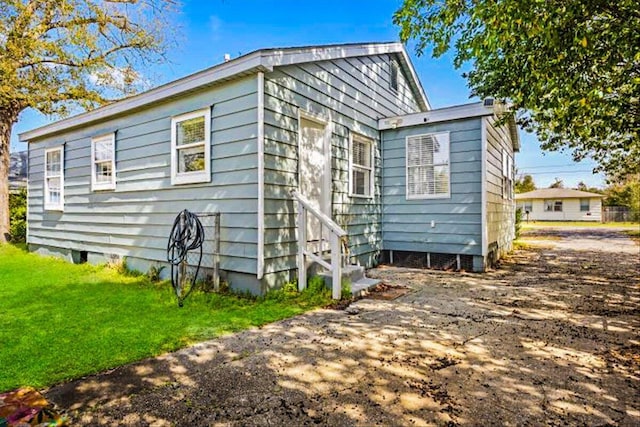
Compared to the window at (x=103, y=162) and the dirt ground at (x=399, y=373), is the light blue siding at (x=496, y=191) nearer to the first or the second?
the dirt ground at (x=399, y=373)

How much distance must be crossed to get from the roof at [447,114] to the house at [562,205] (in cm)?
2833

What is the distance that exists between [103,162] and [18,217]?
274 inches

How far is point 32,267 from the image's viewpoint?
746cm

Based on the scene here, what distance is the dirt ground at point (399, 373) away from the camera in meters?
2.16

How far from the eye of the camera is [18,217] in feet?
38.4

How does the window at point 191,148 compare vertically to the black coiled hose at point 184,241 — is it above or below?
above

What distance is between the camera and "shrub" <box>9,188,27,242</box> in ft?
37.2

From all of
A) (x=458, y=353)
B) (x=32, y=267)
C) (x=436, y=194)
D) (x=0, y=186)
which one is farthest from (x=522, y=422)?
(x=0, y=186)

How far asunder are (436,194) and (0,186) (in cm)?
1232

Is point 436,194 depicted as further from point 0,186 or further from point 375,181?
point 0,186

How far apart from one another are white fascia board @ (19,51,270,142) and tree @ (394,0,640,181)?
2009 mm

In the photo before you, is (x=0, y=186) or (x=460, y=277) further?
(x=0, y=186)

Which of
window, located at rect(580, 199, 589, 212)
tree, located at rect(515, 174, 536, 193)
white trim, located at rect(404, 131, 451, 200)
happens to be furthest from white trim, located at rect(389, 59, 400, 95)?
tree, located at rect(515, 174, 536, 193)

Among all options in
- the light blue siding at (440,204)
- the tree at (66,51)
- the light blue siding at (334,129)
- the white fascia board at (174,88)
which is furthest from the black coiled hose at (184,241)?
the tree at (66,51)
